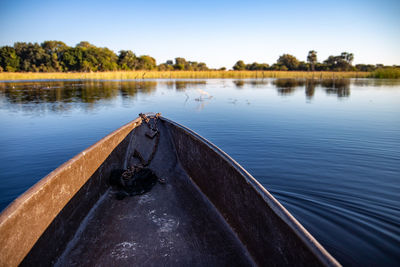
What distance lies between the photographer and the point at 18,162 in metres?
5.50

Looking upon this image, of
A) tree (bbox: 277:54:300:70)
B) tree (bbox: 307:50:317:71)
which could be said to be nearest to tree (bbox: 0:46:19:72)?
tree (bbox: 277:54:300:70)

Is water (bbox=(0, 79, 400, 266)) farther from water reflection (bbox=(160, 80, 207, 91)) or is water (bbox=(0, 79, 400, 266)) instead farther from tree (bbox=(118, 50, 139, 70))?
tree (bbox=(118, 50, 139, 70))

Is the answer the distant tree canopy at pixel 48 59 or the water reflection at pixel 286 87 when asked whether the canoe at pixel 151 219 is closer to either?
the water reflection at pixel 286 87

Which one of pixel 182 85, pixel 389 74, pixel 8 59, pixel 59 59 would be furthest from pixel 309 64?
pixel 8 59

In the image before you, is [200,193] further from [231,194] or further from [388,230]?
[388,230]

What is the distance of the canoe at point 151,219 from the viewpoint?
5.40 feet

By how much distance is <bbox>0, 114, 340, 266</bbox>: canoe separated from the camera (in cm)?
164

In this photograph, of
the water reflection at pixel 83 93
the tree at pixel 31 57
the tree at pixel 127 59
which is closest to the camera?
the water reflection at pixel 83 93

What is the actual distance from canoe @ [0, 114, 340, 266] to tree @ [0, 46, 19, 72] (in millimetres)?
77468

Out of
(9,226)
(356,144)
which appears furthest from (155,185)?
(356,144)

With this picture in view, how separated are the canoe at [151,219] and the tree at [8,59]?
7747 centimetres

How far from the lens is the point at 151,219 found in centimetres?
264

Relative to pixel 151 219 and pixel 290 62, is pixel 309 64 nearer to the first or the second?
pixel 290 62

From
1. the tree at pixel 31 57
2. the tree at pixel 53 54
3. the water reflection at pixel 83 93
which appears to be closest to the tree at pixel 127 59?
the tree at pixel 53 54
